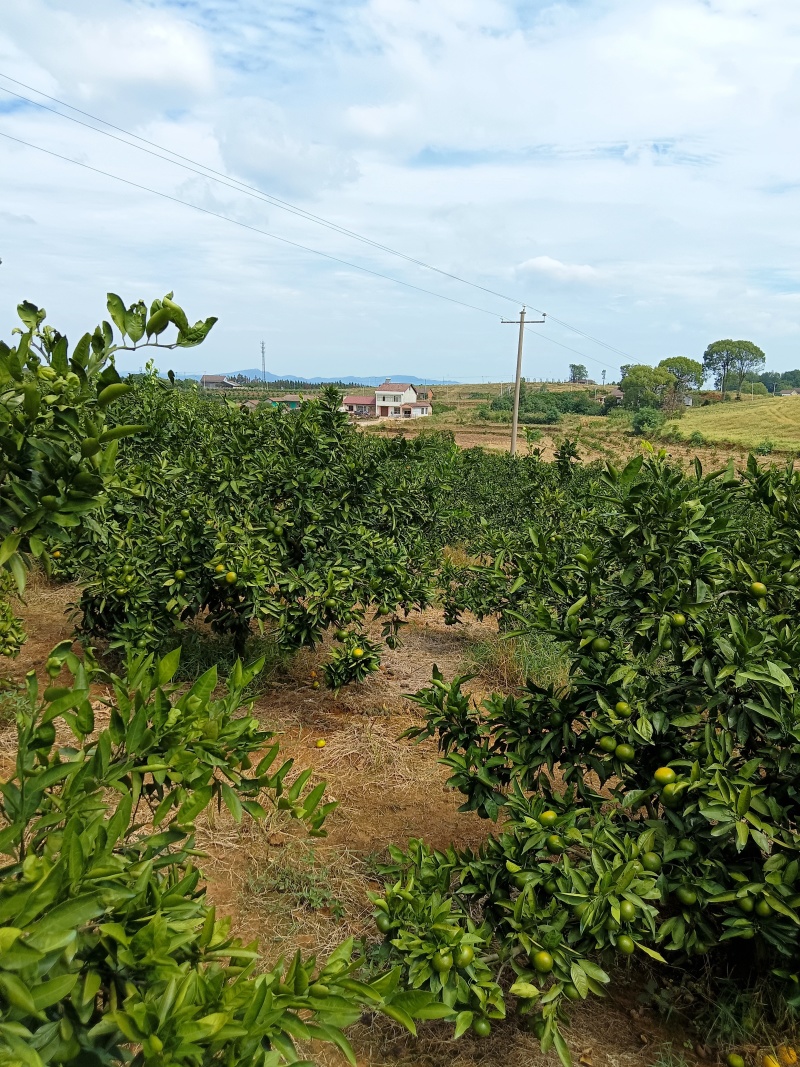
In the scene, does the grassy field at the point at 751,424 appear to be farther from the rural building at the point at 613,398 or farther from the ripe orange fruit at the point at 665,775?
the ripe orange fruit at the point at 665,775

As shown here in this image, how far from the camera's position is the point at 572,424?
49.2m

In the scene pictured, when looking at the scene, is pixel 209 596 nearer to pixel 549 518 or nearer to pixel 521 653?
pixel 521 653

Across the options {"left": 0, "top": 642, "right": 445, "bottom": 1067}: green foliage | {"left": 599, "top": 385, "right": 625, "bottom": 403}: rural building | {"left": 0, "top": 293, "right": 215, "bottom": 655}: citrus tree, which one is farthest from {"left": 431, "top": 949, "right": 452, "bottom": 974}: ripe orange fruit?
{"left": 599, "top": 385, "right": 625, "bottom": 403}: rural building

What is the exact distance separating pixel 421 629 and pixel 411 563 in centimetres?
171

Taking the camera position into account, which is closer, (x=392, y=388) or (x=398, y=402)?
(x=398, y=402)

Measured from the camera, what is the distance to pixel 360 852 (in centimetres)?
338

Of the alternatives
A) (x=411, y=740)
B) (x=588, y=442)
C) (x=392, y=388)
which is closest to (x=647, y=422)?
(x=588, y=442)

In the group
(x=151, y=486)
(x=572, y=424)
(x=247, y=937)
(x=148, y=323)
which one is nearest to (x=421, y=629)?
(x=151, y=486)

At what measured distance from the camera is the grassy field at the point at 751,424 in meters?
37.1

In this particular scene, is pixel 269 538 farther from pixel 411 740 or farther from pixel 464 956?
pixel 464 956

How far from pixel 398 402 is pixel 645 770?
78.4 m

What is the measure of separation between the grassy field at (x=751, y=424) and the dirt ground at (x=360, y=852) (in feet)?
111

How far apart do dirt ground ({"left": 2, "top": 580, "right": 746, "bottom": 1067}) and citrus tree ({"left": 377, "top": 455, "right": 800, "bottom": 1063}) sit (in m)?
0.28

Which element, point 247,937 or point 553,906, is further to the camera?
point 247,937
